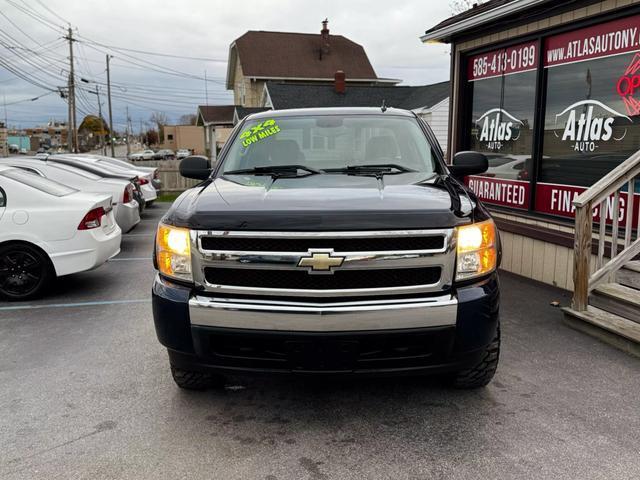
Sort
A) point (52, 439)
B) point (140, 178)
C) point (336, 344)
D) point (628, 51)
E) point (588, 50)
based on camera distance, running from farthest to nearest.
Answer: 1. point (140, 178)
2. point (588, 50)
3. point (628, 51)
4. point (52, 439)
5. point (336, 344)

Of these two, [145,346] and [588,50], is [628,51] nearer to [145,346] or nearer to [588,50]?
[588,50]

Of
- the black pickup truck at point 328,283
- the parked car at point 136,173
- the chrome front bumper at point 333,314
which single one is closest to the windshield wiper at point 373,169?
the black pickup truck at point 328,283

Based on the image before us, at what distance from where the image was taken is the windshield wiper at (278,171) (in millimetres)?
4171

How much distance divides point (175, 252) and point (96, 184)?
8170 millimetres

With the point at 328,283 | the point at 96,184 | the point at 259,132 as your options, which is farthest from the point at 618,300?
the point at 96,184

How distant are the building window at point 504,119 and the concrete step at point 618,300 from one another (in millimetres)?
2493

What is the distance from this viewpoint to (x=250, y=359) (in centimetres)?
325

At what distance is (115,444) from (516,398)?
8.29ft

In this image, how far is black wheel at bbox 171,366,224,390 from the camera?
3.83m

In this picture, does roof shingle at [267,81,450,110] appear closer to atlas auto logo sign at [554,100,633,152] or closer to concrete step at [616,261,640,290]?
atlas auto logo sign at [554,100,633,152]

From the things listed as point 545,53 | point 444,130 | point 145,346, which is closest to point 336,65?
point 444,130

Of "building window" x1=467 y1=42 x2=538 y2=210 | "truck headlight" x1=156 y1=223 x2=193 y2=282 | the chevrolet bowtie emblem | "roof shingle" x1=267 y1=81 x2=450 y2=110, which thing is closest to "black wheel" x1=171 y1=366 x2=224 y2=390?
"truck headlight" x1=156 y1=223 x2=193 y2=282

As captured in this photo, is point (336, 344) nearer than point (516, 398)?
Yes

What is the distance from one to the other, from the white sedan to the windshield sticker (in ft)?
9.05
